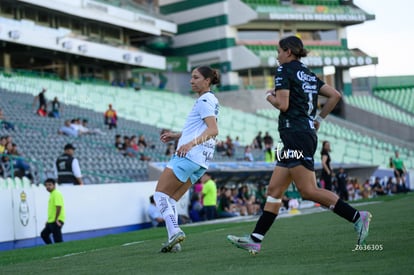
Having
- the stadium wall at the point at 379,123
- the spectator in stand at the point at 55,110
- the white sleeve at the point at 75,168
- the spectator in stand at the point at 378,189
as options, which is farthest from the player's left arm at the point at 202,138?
the stadium wall at the point at 379,123

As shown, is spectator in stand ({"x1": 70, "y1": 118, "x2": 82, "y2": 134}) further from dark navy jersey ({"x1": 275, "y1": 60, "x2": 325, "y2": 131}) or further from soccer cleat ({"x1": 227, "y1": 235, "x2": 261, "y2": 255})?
dark navy jersey ({"x1": 275, "y1": 60, "x2": 325, "y2": 131})

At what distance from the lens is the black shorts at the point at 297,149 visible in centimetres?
855

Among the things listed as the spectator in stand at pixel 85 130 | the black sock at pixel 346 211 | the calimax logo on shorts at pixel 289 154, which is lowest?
the black sock at pixel 346 211

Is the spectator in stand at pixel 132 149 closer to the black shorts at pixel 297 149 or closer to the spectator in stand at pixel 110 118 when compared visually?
the spectator in stand at pixel 110 118

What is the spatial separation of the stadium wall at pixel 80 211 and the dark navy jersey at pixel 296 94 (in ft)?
35.0

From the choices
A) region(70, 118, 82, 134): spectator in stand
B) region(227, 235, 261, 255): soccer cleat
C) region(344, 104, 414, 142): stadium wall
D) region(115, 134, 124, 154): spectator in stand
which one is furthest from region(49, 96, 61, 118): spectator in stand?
region(344, 104, 414, 142): stadium wall

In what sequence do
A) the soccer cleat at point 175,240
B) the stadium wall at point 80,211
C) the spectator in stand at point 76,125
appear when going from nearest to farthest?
the soccer cleat at point 175,240, the stadium wall at point 80,211, the spectator in stand at point 76,125

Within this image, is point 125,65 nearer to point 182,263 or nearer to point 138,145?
point 138,145

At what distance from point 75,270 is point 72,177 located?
1118 centimetres

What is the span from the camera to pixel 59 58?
54.3m

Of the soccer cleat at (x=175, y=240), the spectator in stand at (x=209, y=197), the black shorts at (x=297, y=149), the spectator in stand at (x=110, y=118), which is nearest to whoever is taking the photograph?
the black shorts at (x=297, y=149)

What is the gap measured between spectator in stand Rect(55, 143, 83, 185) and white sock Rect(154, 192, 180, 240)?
8.98 metres

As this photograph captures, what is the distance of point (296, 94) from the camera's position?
28.6 ft

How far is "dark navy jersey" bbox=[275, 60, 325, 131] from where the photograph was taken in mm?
8656
